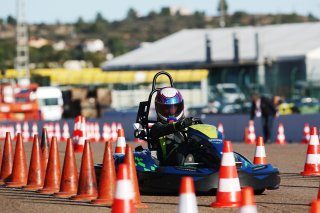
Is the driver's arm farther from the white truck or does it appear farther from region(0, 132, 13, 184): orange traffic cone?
the white truck

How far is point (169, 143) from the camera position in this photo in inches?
531

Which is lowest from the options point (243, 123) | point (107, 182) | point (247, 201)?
point (247, 201)

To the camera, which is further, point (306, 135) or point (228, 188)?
point (306, 135)

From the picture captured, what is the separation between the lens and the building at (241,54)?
202ft

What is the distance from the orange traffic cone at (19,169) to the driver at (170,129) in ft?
6.99

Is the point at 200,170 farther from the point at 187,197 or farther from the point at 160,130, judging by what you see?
the point at 187,197

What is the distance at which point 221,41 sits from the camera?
245ft

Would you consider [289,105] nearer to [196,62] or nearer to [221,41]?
[196,62]

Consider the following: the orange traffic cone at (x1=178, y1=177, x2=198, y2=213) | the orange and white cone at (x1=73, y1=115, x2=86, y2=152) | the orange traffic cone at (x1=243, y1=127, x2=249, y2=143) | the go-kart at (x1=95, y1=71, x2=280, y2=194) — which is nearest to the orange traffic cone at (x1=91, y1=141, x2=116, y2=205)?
the go-kart at (x1=95, y1=71, x2=280, y2=194)

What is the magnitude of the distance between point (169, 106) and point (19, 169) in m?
2.49

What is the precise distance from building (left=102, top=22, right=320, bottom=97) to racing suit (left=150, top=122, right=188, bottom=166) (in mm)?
39819

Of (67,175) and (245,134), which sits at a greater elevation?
(245,134)

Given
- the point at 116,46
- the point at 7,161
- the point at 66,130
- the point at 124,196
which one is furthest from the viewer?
the point at 116,46

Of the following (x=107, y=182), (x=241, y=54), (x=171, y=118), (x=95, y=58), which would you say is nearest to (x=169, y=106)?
(x=171, y=118)
